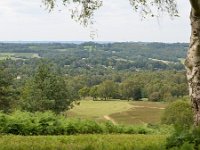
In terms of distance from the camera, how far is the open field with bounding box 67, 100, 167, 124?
99625 millimetres

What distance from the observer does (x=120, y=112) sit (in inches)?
4277

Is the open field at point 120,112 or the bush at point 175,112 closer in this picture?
the bush at point 175,112

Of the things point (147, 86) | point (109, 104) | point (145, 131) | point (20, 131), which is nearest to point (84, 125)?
point (20, 131)

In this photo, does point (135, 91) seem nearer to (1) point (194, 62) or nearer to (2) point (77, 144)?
(2) point (77, 144)

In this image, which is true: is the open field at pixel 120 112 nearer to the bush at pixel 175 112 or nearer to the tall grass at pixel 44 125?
the bush at pixel 175 112

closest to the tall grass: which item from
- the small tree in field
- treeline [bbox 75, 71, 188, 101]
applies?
the small tree in field

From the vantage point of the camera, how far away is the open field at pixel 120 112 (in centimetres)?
9962

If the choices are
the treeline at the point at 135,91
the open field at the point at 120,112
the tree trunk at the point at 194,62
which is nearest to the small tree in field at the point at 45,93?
the open field at the point at 120,112

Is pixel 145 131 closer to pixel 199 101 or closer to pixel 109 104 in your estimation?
pixel 199 101

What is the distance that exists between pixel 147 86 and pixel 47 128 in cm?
12055

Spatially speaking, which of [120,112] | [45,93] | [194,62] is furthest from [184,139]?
[120,112]

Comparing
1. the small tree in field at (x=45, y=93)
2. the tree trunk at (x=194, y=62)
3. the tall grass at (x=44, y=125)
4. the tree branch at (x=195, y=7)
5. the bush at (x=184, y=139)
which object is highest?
the tree branch at (x=195, y=7)

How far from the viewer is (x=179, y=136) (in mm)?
9766

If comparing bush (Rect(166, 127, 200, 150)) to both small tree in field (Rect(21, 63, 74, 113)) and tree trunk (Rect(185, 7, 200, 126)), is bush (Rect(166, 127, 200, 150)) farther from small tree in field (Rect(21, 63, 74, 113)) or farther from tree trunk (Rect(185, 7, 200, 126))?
small tree in field (Rect(21, 63, 74, 113))
